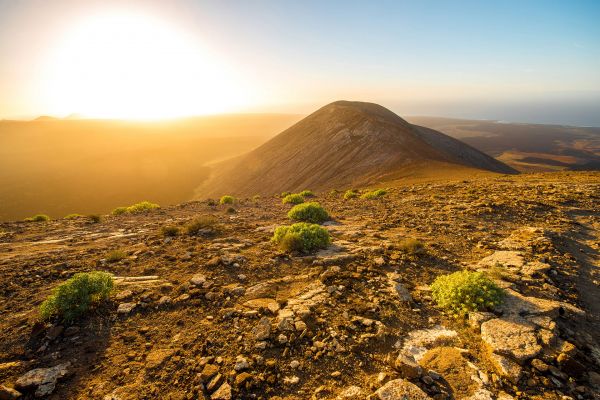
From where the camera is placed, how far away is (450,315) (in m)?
5.20

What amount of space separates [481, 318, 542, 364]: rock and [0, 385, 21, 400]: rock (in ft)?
21.1

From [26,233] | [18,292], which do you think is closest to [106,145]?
[26,233]

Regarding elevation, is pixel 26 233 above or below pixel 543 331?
below

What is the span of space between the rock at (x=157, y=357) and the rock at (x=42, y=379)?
108 centimetres

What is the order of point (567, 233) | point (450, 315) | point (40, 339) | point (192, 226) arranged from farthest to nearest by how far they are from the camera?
point (192, 226), point (567, 233), point (450, 315), point (40, 339)

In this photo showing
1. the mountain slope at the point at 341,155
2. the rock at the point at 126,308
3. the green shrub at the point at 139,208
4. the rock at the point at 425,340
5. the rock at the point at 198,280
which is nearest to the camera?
the rock at the point at 425,340

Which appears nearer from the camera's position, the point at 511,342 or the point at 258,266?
the point at 511,342

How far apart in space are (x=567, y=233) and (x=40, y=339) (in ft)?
43.1

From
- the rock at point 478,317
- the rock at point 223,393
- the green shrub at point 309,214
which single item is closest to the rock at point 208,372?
the rock at point 223,393

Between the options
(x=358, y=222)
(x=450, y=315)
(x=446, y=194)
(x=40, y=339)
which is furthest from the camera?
(x=446, y=194)

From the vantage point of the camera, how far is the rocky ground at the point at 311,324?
390 cm

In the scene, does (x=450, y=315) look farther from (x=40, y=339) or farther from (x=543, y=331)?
(x=40, y=339)

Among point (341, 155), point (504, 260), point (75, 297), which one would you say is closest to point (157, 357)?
point (75, 297)

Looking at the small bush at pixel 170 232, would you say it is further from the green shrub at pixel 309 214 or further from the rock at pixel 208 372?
the rock at pixel 208 372
